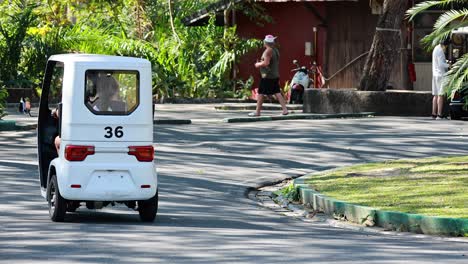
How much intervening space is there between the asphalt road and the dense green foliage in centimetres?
892

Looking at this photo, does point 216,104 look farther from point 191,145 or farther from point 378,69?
point 191,145

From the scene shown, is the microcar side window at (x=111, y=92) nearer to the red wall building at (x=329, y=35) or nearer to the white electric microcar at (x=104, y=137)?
the white electric microcar at (x=104, y=137)

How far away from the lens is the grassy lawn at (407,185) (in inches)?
588

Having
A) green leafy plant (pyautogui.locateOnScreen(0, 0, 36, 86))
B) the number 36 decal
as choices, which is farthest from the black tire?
green leafy plant (pyautogui.locateOnScreen(0, 0, 36, 86))

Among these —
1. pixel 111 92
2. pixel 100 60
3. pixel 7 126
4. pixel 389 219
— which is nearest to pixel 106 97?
pixel 111 92

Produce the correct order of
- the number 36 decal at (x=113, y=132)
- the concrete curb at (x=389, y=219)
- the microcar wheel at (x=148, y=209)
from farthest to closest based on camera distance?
the microcar wheel at (x=148, y=209) → the number 36 decal at (x=113, y=132) → the concrete curb at (x=389, y=219)

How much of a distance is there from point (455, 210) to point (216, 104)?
71.7 ft

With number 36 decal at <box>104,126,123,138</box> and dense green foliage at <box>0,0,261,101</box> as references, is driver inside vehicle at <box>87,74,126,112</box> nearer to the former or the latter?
number 36 decal at <box>104,126,123,138</box>

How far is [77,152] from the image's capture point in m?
13.9

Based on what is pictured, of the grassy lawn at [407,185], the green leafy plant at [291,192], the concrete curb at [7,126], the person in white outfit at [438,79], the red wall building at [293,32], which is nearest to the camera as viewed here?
the grassy lawn at [407,185]

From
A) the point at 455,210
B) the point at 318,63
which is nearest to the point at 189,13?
the point at 318,63

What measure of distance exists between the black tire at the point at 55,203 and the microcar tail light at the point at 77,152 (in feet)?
1.29

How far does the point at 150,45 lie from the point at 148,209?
76.4ft

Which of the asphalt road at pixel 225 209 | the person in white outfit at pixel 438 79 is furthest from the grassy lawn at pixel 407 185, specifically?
the person in white outfit at pixel 438 79
